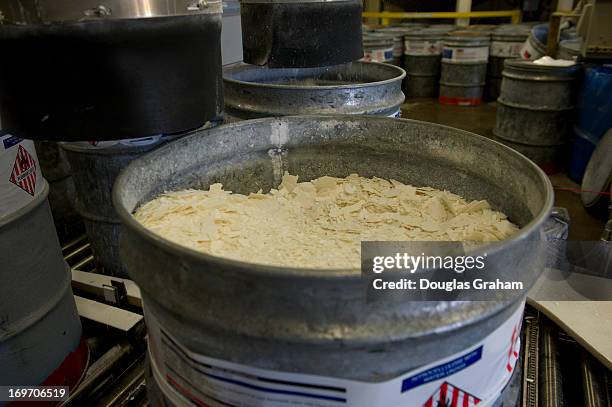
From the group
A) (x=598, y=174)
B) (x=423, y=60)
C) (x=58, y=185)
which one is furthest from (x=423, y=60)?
(x=58, y=185)

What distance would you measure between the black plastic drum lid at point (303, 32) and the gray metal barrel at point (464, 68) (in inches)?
165

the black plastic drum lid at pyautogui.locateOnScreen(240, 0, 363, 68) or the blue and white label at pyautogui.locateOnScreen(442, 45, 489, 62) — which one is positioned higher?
the black plastic drum lid at pyautogui.locateOnScreen(240, 0, 363, 68)

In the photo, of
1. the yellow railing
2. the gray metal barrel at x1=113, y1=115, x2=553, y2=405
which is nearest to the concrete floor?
the yellow railing

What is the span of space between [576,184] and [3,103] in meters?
3.80

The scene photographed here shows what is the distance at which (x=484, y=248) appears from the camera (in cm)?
57

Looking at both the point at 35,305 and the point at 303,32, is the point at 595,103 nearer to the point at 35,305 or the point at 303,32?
the point at 303,32

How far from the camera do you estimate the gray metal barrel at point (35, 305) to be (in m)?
1.18

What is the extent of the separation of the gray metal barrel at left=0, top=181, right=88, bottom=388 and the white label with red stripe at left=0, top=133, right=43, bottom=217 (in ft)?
0.07

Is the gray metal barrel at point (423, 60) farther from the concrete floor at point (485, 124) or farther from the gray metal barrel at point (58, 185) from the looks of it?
the gray metal barrel at point (58, 185)

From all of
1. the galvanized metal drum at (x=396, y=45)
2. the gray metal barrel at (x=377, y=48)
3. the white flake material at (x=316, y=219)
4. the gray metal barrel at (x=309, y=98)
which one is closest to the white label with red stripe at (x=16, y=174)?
the white flake material at (x=316, y=219)

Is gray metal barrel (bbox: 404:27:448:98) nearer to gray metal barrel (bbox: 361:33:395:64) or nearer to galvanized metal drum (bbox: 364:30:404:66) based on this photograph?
galvanized metal drum (bbox: 364:30:404:66)

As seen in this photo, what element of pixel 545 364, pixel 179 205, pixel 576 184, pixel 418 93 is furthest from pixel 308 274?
pixel 418 93

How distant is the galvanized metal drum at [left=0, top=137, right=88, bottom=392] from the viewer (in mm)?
1172

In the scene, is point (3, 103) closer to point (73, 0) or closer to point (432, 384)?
point (73, 0)
